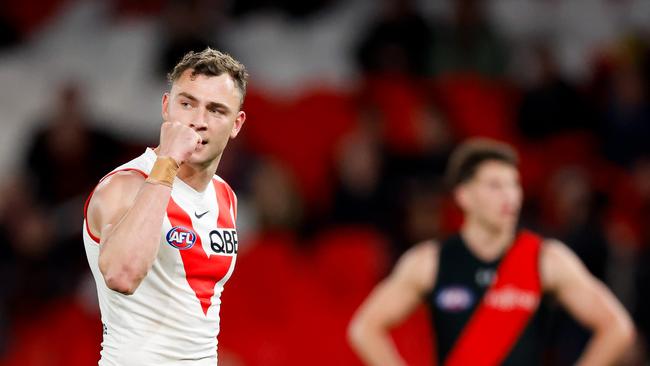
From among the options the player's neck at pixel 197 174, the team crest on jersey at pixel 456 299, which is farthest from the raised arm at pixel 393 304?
the player's neck at pixel 197 174

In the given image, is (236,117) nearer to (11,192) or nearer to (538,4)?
(11,192)

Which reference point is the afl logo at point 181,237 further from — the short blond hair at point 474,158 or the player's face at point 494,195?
the short blond hair at point 474,158

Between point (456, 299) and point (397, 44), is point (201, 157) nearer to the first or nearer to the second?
point (456, 299)

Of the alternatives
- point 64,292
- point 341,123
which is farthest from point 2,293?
point 341,123

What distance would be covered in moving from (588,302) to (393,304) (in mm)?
1020

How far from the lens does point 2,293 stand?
7.66 m

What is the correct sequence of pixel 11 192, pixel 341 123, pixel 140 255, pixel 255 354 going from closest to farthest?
pixel 140 255, pixel 255 354, pixel 11 192, pixel 341 123

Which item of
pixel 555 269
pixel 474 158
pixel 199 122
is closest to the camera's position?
pixel 199 122

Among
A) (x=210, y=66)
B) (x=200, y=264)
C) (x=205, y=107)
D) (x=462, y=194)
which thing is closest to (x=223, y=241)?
(x=200, y=264)

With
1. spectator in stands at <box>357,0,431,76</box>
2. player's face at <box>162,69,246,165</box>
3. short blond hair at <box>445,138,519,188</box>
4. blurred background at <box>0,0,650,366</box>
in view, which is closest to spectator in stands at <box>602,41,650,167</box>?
blurred background at <box>0,0,650,366</box>

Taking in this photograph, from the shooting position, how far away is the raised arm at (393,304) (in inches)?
229

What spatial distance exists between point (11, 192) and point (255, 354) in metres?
2.23

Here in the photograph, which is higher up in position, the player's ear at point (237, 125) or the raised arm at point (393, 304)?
the player's ear at point (237, 125)

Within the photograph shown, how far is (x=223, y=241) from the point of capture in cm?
372
